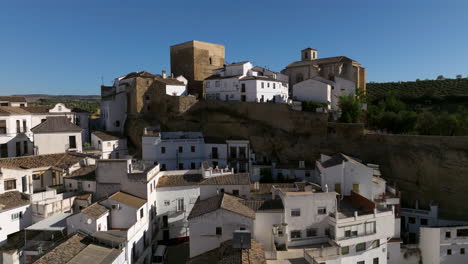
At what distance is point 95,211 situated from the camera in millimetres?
18859

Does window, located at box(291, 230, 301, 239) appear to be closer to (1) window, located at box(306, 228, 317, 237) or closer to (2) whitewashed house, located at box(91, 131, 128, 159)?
(1) window, located at box(306, 228, 317, 237)

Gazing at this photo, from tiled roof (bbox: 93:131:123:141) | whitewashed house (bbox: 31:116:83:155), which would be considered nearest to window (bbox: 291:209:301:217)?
tiled roof (bbox: 93:131:123:141)

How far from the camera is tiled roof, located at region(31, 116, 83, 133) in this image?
30.2 m

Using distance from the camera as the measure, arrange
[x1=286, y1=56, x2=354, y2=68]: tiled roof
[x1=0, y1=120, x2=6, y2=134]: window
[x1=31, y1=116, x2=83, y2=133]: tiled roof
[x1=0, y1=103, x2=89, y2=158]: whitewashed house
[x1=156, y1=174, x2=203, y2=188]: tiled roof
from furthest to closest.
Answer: [x1=286, y1=56, x2=354, y2=68]: tiled roof < [x1=31, y1=116, x2=83, y2=133]: tiled roof < [x1=0, y1=103, x2=89, y2=158]: whitewashed house < [x1=0, y1=120, x2=6, y2=134]: window < [x1=156, y1=174, x2=203, y2=188]: tiled roof

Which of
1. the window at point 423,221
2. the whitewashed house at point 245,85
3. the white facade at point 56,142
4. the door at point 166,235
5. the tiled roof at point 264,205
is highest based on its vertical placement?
the whitewashed house at point 245,85

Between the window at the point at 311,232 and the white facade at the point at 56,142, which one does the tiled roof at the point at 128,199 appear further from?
the white facade at the point at 56,142

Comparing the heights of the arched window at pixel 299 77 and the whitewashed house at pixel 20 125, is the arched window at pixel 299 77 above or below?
above

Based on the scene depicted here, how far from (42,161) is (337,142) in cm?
2386

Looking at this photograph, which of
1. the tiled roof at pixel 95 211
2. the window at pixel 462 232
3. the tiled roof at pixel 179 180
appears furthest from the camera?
the tiled roof at pixel 179 180

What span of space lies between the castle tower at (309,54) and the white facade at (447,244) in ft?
82.4

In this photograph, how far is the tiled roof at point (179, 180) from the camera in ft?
76.0

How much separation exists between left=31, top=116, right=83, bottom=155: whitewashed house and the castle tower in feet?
89.0

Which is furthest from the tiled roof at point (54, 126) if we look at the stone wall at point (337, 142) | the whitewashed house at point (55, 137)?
the stone wall at point (337, 142)

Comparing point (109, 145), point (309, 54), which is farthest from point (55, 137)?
point (309, 54)
